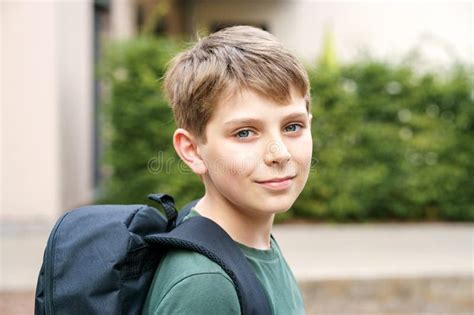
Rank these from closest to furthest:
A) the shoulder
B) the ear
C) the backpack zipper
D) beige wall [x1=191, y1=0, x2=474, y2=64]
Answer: the shoulder, the backpack zipper, the ear, beige wall [x1=191, y1=0, x2=474, y2=64]

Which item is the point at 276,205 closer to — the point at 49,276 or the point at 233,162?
the point at 233,162

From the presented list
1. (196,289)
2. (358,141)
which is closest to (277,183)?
(196,289)

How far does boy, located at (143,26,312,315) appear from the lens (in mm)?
1333

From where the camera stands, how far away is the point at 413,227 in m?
7.54

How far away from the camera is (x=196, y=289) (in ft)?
3.98

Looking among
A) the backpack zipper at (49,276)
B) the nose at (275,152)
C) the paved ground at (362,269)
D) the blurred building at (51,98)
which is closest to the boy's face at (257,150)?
the nose at (275,152)

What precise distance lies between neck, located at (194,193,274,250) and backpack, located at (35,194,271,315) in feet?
0.21

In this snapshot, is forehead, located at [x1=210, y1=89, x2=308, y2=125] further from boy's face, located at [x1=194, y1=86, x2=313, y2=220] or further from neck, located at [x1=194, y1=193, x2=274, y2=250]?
neck, located at [x1=194, y1=193, x2=274, y2=250]

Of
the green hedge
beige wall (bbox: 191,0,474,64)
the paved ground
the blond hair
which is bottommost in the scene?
the paved ground

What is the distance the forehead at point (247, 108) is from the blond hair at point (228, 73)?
1cm

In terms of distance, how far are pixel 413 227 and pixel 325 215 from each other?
1051mm

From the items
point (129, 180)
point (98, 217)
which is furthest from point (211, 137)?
point (129, 180)

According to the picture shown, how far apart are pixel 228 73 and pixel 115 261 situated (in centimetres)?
47

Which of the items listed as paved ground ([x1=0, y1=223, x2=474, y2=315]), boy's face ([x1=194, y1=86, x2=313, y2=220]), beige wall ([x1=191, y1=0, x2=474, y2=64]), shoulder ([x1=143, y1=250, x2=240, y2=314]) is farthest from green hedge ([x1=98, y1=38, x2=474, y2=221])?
beige wall ([x1=191, y1=0, x2=474, y2=64])
